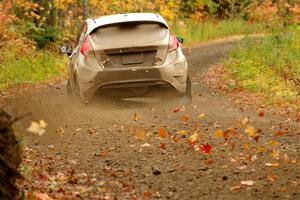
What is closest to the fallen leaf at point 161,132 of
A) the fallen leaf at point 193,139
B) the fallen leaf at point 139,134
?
the fallen leaf at point 139,134

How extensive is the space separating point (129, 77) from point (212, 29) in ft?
88.1

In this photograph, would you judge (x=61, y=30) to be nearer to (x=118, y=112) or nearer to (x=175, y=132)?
(x=118, y=112)

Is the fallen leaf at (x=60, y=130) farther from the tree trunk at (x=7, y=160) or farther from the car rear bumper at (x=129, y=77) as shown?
the tree trunk at (x=7, y=160)

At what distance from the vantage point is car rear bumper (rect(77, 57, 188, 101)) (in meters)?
11.5

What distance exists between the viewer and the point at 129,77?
11492 mm

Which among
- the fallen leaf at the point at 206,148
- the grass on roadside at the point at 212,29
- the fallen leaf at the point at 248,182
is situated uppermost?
the fallen leaf at the point at 248,182

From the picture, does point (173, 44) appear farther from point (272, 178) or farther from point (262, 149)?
point (272, 178)

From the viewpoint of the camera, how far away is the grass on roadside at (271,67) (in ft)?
47.4

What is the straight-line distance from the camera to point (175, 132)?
33.0 feet

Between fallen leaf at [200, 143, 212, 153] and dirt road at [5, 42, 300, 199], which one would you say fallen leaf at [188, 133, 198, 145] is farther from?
fallen leaf at [200, 143, 212, 153]

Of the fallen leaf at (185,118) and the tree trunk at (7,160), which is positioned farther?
the fallen leaf at (185,118)

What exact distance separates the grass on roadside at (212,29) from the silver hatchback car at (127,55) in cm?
2205

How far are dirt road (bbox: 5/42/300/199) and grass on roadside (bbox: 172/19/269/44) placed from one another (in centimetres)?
2215

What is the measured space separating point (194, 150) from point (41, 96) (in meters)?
7.77
